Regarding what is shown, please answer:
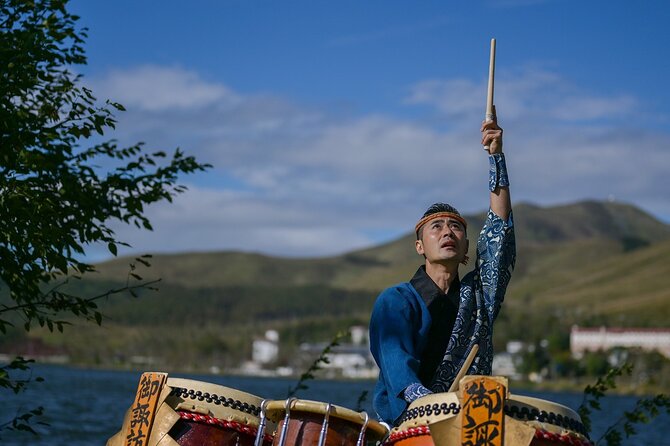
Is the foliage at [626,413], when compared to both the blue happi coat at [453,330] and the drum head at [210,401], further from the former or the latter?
the drum head at [210,401]

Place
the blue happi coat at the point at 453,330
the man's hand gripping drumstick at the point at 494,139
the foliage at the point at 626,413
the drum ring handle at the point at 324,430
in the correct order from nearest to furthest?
the drum ring handle at the point at 324,430, the blue happi coat at the point at 453,330, the man's hand gripping drumstick at the point at 494,139, the foliage at the point at 626,413

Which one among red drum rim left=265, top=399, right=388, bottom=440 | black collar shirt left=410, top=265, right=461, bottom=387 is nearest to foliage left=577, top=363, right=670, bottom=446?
black collar shirt left=410, top=265, right=461, bottom=387

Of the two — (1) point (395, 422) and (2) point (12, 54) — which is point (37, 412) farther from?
(1) point (395, 422)

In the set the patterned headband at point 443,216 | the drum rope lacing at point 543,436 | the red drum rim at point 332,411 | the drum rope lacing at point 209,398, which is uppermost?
the patterned headband at point 443,216

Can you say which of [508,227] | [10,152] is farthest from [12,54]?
[508,227]

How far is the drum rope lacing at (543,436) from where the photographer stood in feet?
15.1

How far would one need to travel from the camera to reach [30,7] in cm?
962

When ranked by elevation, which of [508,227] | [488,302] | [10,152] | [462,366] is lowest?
[462,366]

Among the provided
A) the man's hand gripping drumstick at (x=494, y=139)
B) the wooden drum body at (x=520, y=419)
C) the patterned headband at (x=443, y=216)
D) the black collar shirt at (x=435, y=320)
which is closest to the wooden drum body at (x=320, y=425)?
the wooden drum body at (x=520, y=419)

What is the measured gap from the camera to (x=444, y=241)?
5.86m

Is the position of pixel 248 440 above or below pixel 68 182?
below

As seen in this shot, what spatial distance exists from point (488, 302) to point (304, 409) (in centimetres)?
144

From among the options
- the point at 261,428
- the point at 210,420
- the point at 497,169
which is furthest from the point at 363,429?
the point at 497,169

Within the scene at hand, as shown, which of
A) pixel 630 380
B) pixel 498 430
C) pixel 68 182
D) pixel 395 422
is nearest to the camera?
pixel 498 430
